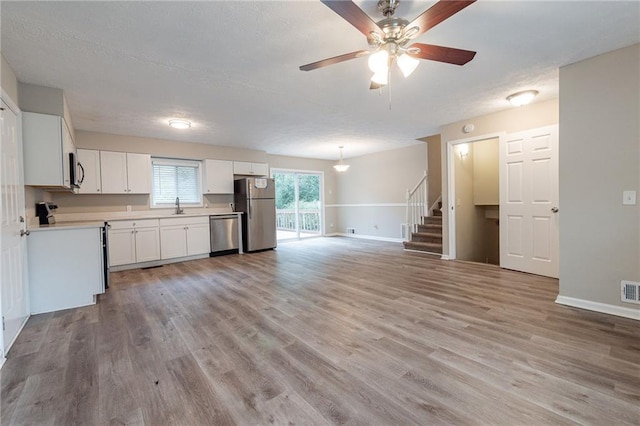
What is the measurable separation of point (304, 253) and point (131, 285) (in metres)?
3.14

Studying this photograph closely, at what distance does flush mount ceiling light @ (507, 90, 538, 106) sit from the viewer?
344 cm

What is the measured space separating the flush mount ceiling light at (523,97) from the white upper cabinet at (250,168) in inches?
202

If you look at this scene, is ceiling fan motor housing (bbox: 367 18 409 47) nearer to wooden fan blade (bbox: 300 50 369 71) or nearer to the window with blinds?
wooden fan blade (bbox: 300 50 369 71)

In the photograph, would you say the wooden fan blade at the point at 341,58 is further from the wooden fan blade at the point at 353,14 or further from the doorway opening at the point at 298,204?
the doorway opening at the point at 298,204

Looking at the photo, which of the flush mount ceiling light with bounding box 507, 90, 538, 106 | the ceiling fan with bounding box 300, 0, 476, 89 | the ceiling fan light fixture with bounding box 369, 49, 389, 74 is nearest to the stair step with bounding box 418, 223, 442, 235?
the flush mount ceiling light with bounding box 507, 90, 538, 106

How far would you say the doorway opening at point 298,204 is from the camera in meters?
8.14

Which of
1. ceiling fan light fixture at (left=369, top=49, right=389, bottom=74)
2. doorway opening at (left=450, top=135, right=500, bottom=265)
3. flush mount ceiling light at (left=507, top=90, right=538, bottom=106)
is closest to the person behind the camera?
ceiling fan light fixture at (left=369, top=49, right=389, bottom=74)

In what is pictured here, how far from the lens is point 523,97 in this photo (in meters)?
3.49

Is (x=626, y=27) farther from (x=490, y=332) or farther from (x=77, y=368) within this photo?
(x=77, y=368)

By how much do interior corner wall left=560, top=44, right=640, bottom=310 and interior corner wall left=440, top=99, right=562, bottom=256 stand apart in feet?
3.71

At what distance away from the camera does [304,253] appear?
19.6 feet

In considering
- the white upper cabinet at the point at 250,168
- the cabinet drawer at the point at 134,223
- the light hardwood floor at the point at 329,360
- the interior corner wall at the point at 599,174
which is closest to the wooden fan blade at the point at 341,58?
the light hardwood floor at the point at 329,360

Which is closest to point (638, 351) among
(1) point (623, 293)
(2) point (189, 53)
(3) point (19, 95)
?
(1) point (623, 293)

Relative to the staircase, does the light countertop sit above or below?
above
